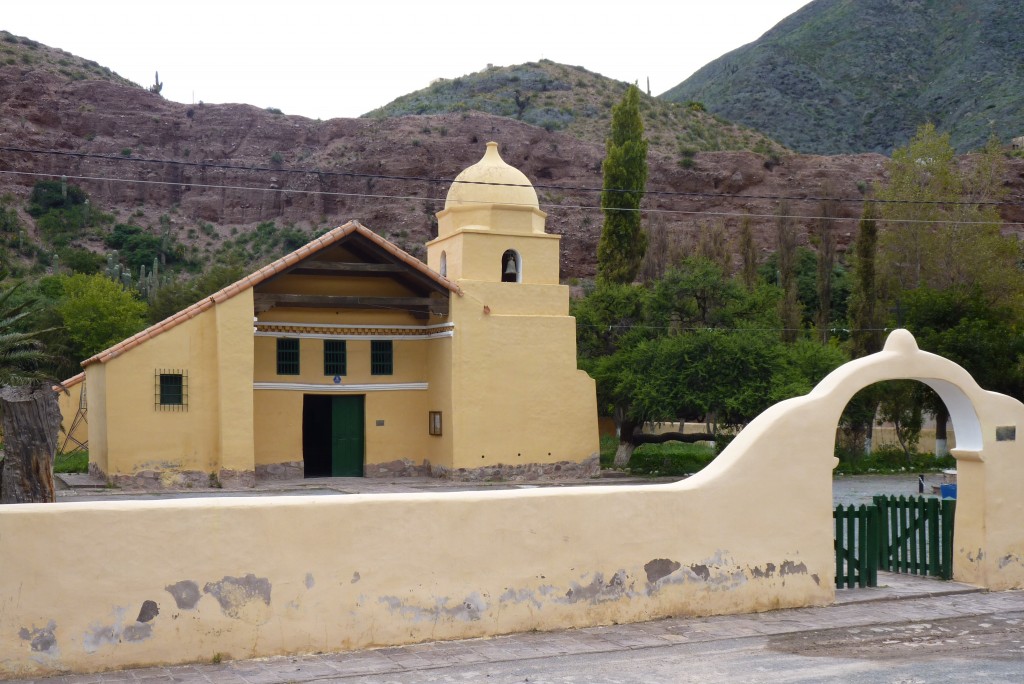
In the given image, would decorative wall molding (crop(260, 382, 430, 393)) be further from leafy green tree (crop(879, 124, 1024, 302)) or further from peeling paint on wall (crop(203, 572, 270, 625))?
leafy green tree (crop(879, 124, 1024, 302))

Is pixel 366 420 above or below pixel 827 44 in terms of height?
below

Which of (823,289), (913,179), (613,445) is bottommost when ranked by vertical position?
(613,445)

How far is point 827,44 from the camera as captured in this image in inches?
4200

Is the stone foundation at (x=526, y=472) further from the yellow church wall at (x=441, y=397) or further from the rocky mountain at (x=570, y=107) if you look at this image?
the rocky mountain at (x=570, y=107)

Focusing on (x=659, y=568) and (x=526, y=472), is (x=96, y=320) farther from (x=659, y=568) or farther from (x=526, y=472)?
(x=659, y=568)

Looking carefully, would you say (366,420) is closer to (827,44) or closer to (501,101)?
(501,101)

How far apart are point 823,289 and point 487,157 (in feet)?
77.3

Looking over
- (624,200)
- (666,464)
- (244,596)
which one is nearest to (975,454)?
(244,596)

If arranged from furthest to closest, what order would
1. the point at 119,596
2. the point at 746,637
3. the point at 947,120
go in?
the point at 947,120 → the point at 746,637 → the point at 119,596

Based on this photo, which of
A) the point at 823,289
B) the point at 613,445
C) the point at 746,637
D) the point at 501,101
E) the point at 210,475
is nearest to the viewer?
the point at 746,637

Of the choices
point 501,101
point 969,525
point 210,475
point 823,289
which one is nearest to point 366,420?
point 210,475

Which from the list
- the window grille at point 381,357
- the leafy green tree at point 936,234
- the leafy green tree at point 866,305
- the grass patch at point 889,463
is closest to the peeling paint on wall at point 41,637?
the window grille at point 381,357

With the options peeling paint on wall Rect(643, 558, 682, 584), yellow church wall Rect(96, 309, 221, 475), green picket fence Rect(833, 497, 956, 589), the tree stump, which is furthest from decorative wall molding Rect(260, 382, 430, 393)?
peeling paint on wall Rect(643, 558, 682, 584)

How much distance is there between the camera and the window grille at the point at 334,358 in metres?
26.2
